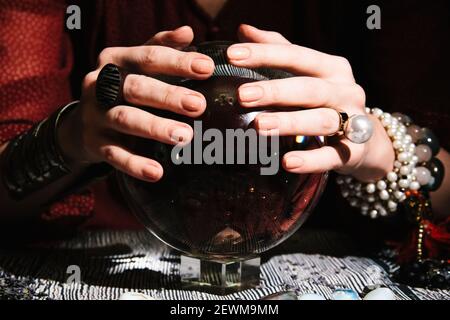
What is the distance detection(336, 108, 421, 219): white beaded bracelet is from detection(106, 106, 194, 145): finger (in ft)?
1.11

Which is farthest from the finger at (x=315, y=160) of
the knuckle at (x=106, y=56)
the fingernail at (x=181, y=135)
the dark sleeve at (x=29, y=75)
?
the dark sleeve at (x=29, y=75)

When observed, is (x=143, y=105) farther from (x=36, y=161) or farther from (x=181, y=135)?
(x=36, y=161)

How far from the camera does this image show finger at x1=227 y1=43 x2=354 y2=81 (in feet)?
1.88

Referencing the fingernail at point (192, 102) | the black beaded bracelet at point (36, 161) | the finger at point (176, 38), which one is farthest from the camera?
the black beaded bracelet at point (36, 161)

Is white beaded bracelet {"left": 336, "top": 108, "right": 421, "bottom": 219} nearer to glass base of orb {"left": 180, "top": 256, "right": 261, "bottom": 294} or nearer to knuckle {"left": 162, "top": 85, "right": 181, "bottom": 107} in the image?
glass base of orb {"left": 180, "top": 256, "right": 261, "bottom": 294}

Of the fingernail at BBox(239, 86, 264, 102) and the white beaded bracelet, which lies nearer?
the fingernail at BBox(239, 86, 264, 102)

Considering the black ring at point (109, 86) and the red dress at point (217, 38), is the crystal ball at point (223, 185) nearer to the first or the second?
the black ring at point (109, 86)

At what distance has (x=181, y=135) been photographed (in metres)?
0.54

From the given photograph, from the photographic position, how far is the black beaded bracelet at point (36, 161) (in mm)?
743

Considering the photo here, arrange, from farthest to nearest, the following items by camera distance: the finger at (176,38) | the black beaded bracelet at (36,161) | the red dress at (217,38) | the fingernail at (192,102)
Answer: the red dress at (217,38) → the black beaded bracelet at (36,161) → the finger at (176,38) → the fingernail at (192,102)

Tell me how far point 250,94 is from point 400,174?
336 mm

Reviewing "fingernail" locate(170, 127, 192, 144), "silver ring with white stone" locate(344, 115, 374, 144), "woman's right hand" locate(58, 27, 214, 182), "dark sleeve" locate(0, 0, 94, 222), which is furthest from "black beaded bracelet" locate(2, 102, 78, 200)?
"silver ring with white stone" locate(344, 115, 374, 144)

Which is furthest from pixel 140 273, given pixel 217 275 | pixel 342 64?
pixel 342 64
